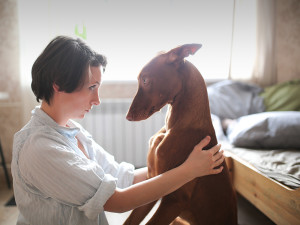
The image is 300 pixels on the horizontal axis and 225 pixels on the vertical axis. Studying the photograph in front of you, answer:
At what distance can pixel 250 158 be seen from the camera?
1372 millimetres

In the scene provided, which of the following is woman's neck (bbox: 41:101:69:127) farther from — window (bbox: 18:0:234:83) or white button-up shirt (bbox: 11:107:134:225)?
window (bbox: 18:0:234:83)

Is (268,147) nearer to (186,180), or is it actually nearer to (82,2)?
(186,180)

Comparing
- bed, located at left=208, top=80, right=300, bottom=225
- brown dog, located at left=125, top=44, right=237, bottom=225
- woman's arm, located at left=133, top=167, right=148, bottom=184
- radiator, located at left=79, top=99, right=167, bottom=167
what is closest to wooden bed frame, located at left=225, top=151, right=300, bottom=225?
bed, located at left=208, top=80, right=300, bottom=225

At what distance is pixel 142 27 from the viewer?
2205 millimetres

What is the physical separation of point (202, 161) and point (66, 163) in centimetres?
37

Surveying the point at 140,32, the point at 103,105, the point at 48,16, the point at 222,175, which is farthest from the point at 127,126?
the point at 222,175

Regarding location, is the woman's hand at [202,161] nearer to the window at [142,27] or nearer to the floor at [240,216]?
the floor at [240,216]

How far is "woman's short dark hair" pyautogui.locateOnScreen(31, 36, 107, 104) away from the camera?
0.71 meters

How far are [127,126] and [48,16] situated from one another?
1168mm

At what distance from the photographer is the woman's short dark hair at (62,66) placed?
2.33ft

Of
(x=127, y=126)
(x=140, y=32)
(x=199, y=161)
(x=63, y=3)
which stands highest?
(x=63, y=3)

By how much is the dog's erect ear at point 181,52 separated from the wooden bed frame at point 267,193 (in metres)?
0.79

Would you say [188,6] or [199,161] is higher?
[188,6]

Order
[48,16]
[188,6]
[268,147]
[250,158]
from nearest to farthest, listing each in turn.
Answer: [250,158] → [268,147] → [48,16] → [188,6]
